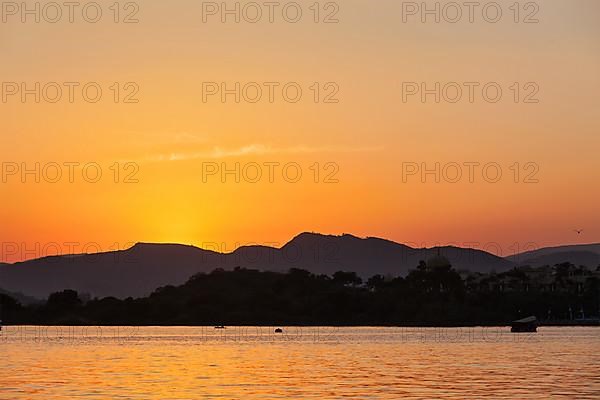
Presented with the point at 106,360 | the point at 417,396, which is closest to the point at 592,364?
the point at 417,396

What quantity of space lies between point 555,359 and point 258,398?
6071cm

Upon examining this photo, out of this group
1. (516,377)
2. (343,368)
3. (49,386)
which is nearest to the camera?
(49,386)

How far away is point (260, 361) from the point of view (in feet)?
433

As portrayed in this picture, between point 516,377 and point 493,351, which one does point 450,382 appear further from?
point 493,351

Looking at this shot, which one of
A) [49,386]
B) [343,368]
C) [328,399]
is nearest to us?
[328,399]

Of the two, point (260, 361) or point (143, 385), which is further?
point (260, 361)

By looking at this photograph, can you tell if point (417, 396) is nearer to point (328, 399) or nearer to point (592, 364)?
point (328, 399)

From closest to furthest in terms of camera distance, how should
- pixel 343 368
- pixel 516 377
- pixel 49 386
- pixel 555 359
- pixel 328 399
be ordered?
pixel 328 399, pixel 49 386, pixel 516 377, pixel 343 368, pixel 555 359

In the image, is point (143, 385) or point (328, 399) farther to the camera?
point (143, 385)

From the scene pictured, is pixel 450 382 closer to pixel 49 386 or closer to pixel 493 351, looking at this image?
pixel 49 386

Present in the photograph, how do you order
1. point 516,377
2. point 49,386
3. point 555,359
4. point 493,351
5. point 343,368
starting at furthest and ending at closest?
point 493,351
point 555,359
point 343,368
point 516,377
point 49,386

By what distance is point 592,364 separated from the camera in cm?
11944

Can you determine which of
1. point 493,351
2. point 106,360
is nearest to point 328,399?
point 106,360

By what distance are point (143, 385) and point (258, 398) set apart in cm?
1460
